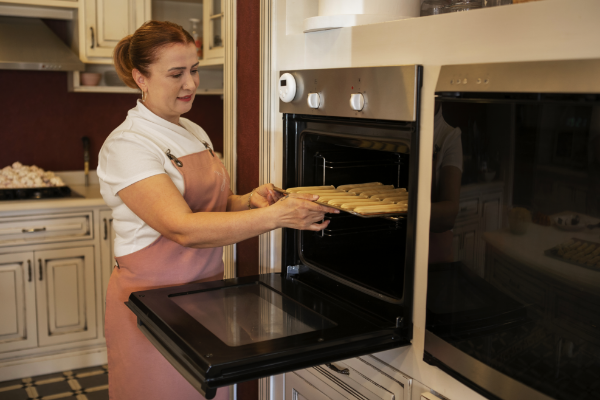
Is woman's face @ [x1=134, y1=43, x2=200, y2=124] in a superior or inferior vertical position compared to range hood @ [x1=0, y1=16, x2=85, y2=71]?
inferior

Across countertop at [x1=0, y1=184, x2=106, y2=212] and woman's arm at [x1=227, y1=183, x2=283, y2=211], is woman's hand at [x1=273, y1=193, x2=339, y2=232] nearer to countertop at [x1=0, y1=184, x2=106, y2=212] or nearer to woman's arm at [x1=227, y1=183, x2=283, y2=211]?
woman's arm at [x1=227, y1=183, x2=283, y2=211]

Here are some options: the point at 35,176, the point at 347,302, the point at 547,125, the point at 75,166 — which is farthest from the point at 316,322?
the point at 75,166

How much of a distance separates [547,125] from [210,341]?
0.69m

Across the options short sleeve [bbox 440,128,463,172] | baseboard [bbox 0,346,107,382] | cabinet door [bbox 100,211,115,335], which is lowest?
baseboard [bbox 0,346,107,382]

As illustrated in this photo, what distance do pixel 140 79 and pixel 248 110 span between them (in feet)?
1.32

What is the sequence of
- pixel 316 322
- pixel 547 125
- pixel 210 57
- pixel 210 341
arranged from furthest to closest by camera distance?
pixel 210 57 < pixel 316 322 < pixel 210 341 < pixel 547 125

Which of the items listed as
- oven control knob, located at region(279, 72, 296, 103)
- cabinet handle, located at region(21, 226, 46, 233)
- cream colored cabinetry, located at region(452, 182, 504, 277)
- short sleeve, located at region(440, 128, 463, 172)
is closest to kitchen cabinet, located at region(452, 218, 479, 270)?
cream colored cabinetry, located at region(452, 182, 504, 277)

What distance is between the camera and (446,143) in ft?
3.52

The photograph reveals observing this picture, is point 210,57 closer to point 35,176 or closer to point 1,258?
point 35,176

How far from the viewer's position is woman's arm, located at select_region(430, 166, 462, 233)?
1.06 m

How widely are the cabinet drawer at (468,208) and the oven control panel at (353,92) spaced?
8.1 inches

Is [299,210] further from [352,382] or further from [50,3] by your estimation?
[50,3]

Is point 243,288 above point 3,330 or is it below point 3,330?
above

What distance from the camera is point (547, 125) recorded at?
2.84 ft
